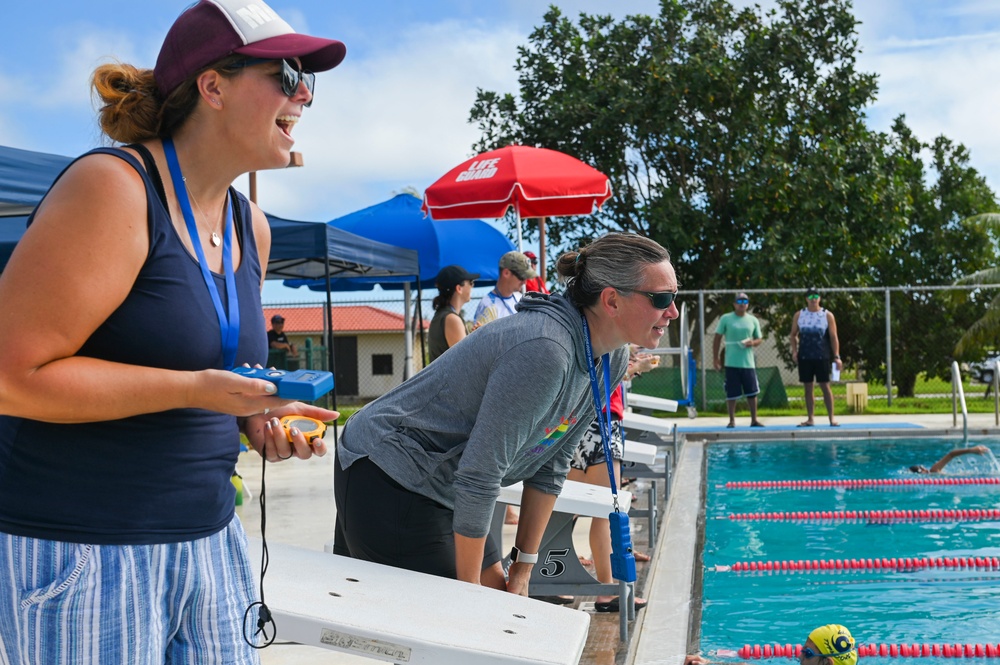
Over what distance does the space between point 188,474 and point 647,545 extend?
5.40 m

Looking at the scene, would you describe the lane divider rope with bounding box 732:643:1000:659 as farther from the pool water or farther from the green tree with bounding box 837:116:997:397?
the green tree with bounding box 837:116:997:397

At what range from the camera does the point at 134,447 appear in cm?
151

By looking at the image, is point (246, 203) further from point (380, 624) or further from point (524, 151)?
point (524, 151)

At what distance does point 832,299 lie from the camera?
2255 cm

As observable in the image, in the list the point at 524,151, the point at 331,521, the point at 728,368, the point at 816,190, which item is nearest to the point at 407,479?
the point at 331,521

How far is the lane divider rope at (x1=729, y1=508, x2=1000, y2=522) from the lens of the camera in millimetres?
8578

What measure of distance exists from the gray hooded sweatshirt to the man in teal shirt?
1151 cm

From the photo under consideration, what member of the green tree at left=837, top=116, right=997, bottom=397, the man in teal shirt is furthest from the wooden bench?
the green tree at left=837, top=116, right=997, bottom=397

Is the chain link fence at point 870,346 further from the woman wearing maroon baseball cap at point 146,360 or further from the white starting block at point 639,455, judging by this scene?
the woman wearing maroon baseball cap at point 146,360

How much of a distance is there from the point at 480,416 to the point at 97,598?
115 cm

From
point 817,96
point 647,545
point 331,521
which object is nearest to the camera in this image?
point 647,545

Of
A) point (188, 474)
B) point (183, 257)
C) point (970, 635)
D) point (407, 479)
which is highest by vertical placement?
point (183, 257)

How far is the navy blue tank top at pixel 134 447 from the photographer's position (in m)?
1.47

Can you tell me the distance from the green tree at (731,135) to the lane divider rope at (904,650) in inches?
666
